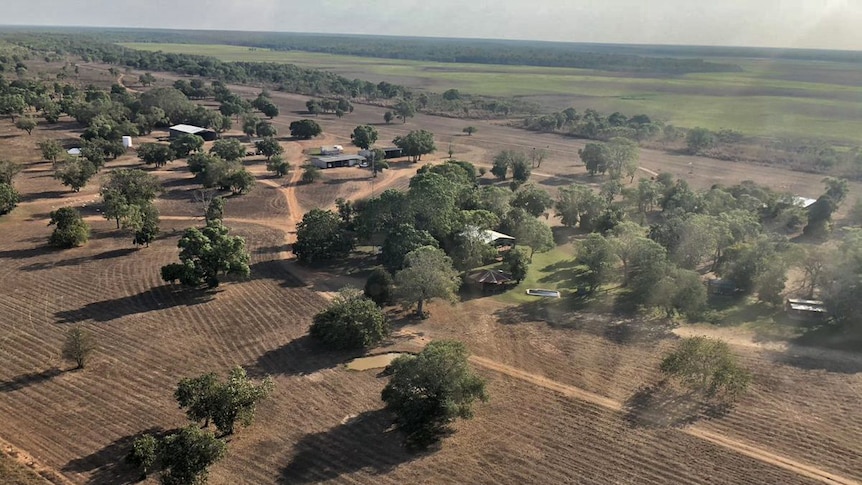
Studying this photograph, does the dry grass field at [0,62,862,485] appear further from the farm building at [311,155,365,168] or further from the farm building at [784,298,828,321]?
the farm building at [311,155,365,168]

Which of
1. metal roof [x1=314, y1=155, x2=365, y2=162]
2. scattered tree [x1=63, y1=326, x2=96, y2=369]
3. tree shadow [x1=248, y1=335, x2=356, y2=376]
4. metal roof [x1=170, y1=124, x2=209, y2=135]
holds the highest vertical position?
metal roof [x1=170, y1=124, x2=209, y2=135]

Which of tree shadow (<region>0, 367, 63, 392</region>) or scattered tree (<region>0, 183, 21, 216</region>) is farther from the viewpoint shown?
scattered tree (<region>0, 183, 21, 216</region>)

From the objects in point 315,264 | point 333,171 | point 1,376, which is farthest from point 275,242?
point 333,171

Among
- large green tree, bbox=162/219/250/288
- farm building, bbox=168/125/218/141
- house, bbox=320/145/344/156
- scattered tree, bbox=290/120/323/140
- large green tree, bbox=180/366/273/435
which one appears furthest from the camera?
scattered tree, bbox=290/120/323/140

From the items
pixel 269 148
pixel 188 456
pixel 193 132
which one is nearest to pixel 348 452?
pixel 188 456

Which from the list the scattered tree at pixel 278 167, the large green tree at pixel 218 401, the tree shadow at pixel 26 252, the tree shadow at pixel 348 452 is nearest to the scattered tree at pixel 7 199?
the tree shadow at pixel 26 252

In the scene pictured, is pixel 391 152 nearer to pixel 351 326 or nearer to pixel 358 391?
pixel 351 326

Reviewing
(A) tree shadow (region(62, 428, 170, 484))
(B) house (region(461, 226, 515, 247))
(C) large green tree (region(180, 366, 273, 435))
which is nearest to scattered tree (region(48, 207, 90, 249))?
(A) tree shadow (region(62, 428, 170, 484))
